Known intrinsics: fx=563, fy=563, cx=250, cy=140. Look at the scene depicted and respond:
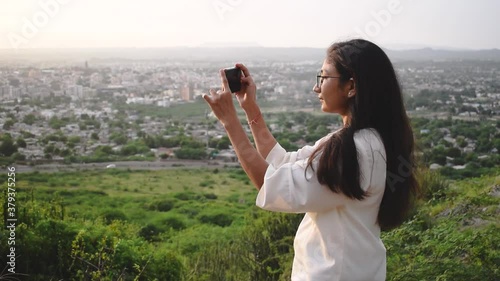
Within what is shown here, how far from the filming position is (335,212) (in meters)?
1.08

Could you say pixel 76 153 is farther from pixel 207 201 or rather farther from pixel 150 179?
pixel 207 201

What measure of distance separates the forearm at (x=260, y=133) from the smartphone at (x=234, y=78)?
0.08 m

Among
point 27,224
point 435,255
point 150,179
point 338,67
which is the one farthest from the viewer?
point 150,179

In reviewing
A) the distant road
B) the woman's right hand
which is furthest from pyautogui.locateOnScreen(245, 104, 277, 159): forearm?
the distant road

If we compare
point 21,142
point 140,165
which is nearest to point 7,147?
point 21,142

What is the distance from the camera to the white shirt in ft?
3.40

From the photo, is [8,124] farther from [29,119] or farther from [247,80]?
[247,80]

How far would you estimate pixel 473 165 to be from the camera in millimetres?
14258

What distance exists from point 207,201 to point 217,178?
522cm

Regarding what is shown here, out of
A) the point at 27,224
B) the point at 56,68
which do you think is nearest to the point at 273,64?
the point at 56,68

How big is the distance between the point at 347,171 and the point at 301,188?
0.09m

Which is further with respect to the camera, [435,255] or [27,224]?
[27,224]

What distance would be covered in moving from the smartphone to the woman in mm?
41

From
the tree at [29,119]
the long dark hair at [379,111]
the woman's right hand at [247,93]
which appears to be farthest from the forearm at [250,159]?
the tree at [29,119]
